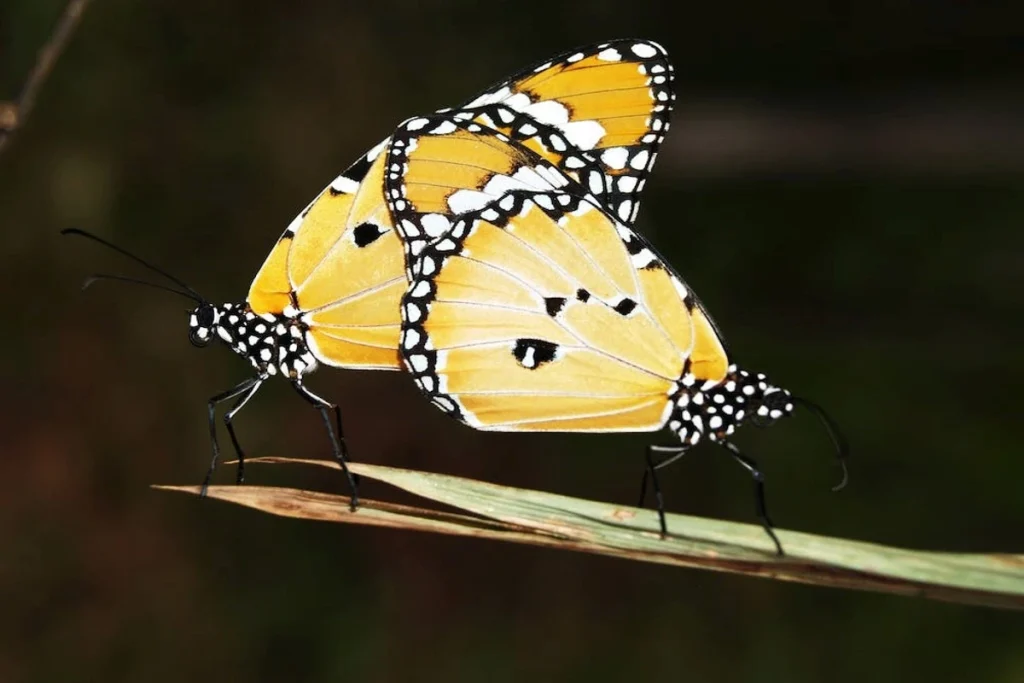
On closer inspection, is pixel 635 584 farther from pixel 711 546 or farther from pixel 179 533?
pixel 711 546

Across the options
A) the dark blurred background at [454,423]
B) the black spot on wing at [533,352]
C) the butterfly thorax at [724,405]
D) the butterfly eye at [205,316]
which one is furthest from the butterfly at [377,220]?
the dark blurred background at [454,423]

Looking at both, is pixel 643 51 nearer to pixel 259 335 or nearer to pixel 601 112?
pixel 601 112

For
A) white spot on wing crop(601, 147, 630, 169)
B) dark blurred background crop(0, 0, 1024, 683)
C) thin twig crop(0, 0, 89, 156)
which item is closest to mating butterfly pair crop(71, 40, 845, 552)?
white spot on wing crop(601, 147, 630, 169)

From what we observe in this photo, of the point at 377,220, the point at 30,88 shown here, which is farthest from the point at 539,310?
the point at 30,88

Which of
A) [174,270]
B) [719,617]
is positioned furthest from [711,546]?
[174,270]

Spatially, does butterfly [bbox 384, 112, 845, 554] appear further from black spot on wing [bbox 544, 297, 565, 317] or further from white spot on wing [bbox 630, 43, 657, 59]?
white spot on wing [bbox 630, 43, 657, 59]

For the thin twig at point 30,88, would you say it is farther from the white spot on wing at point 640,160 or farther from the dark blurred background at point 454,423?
the dark blurred background at point 454,423
